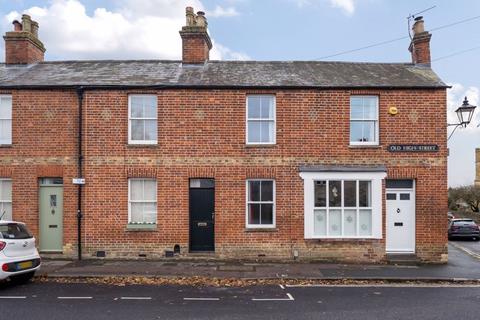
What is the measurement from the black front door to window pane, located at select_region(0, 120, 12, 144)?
21.0ft

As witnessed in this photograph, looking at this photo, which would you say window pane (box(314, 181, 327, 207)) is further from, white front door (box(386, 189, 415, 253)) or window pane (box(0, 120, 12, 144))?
window pane (box(0, 120, 12, 144))

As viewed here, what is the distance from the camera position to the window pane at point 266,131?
50.4 ft

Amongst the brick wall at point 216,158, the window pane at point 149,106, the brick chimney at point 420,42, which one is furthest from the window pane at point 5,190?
the brick chimney at point 420,42

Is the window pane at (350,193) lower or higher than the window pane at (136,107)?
lower

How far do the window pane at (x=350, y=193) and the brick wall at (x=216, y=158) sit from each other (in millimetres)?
728

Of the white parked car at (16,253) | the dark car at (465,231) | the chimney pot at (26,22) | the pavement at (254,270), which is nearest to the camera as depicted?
the white parked car at (16,253)

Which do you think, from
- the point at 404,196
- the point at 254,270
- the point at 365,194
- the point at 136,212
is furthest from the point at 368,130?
the point at 136,212

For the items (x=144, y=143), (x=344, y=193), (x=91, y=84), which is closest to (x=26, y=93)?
(x=91, y=84)

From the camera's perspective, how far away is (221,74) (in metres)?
16.1

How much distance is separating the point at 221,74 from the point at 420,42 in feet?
24.8

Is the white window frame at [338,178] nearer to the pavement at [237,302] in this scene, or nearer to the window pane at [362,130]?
the window pane at [362,130]

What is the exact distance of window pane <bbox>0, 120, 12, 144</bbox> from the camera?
15453mm

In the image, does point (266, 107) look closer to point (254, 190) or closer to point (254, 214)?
point (254, 190)

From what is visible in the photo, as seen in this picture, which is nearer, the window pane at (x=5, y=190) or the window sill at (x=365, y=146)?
the window sill at (x=365, y=146)
